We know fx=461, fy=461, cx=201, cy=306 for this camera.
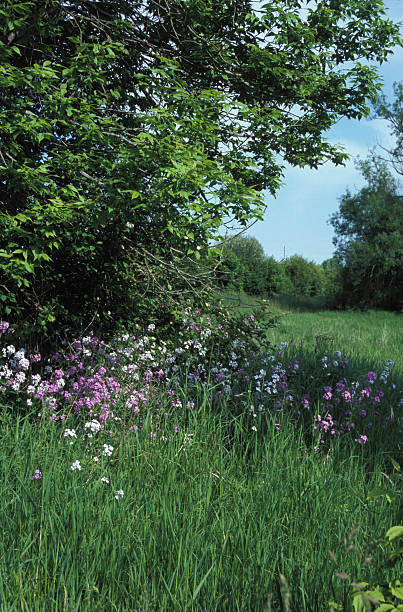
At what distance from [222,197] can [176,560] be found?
9.68 feet

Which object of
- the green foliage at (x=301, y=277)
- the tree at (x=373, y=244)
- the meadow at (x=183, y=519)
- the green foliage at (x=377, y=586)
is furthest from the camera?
the green foliage at (x=301, y=277)

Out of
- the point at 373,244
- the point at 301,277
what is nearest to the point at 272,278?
the point at 373,244

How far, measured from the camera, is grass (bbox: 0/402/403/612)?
2012 millimetres

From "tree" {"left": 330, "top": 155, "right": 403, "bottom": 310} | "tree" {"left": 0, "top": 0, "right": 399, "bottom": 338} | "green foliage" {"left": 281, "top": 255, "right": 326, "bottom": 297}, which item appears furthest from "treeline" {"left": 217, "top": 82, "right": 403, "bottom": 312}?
"tree" {"left": 0, "top": 0, "right": 399, "bottom": 338}

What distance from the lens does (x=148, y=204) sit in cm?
397

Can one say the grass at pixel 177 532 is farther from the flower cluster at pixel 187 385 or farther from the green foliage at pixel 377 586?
the flower cluster at pixel 187 385

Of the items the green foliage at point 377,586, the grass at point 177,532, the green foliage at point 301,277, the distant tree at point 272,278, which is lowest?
the grass at point 177,532

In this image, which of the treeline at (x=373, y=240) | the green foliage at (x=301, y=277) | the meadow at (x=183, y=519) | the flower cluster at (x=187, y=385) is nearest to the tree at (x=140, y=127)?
the flower cluster at (x=187, y=385)

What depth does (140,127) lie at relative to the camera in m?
4.85

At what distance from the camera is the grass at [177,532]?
6.60 feet

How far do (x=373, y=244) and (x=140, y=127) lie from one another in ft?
72.2

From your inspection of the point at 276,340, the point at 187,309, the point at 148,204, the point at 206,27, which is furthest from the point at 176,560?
the point at 276,340

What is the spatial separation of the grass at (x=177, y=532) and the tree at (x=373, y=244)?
2239cm

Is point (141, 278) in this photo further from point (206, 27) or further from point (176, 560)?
point (176, 560)
